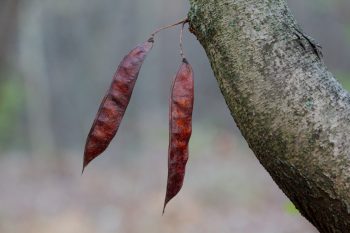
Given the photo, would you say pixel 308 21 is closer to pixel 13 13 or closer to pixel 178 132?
pixel 13 13

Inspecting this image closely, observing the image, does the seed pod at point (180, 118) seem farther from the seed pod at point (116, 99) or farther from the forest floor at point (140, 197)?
the forest floor at point (140, 197)

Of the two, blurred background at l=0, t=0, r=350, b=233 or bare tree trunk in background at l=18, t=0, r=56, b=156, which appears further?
bare tree trunk in background at l=18, t=0, r=56, b=156

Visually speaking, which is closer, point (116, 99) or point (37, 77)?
point (116, 99)

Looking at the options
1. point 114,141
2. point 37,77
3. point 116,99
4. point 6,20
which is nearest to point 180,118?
point 116,99

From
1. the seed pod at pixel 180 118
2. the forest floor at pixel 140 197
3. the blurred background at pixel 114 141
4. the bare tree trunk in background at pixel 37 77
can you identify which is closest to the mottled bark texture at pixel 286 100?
the seed pod at pixel 180 118

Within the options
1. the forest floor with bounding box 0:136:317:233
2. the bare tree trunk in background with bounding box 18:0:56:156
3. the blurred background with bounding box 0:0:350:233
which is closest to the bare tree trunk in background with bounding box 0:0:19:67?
the blurred background with bounding box 0:0:350:233

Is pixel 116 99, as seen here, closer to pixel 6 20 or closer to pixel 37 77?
pixel 6 20

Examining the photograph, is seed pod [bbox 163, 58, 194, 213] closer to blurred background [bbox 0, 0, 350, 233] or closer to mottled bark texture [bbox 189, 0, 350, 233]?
mottled bark texture [bbox 189, 0, 350, 233]
